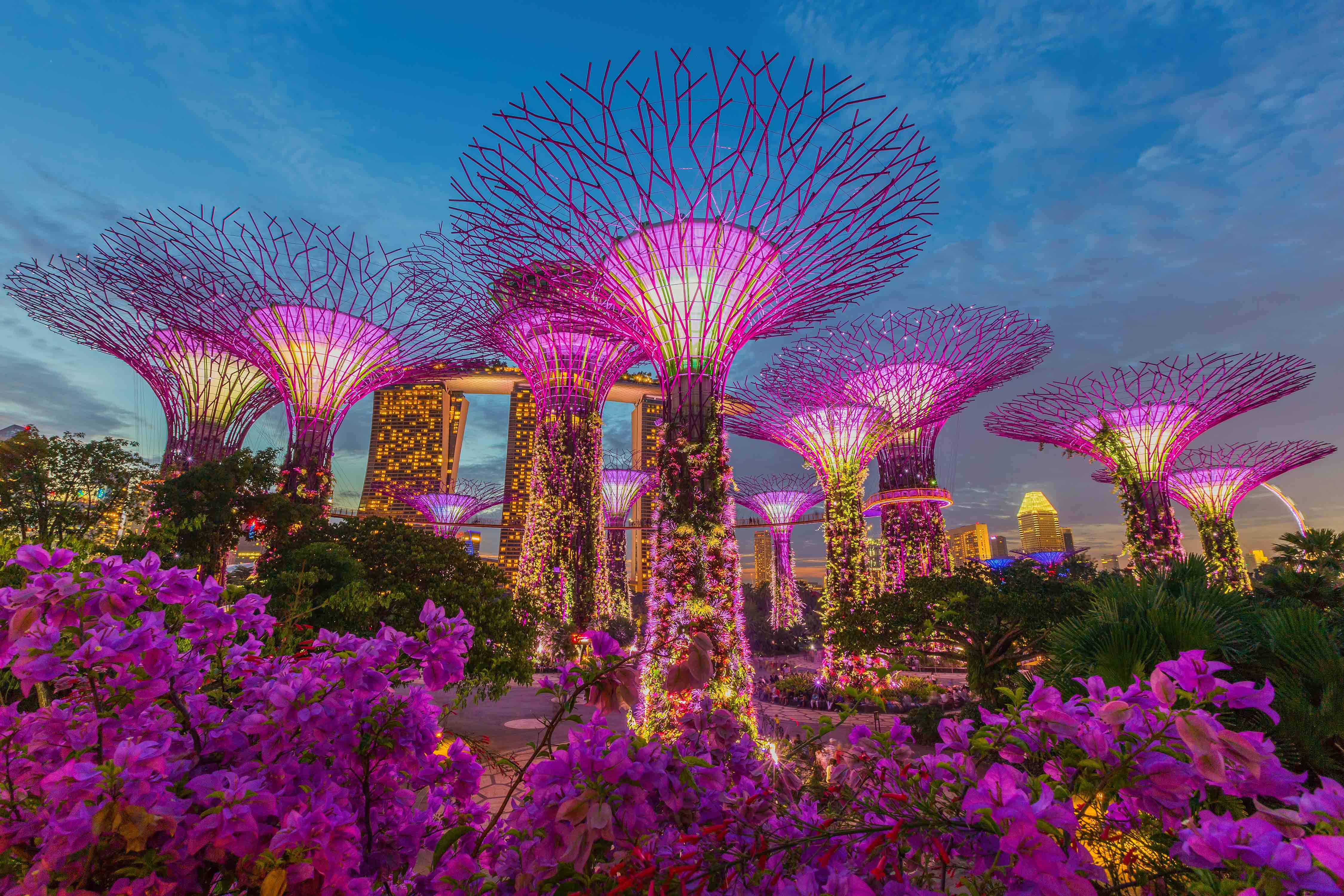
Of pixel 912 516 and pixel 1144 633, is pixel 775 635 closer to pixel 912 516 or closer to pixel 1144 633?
pixel 912 516

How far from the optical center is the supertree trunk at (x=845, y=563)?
16.5 meters

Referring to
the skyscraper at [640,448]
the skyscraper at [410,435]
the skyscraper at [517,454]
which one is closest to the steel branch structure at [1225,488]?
the skyscraper at [640,448]

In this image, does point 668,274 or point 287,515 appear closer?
point 668,274

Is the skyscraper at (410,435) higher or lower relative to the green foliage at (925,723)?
higher

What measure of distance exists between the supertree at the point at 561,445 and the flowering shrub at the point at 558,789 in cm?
1685

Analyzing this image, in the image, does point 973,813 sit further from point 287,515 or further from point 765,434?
point 765,434

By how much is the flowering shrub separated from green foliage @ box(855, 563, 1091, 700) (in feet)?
33.3

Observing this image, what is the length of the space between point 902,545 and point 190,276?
25815mm

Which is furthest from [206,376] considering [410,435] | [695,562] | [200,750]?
[410,435]

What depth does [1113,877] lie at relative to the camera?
1398 mm

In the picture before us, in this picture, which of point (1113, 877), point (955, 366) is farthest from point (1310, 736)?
point (955, 366)

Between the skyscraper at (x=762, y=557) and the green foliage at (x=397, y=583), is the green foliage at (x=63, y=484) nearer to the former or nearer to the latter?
the green foliage at (x=397, y=583)

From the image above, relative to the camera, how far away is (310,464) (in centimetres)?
1647

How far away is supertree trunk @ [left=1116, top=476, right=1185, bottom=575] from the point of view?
18516mm
